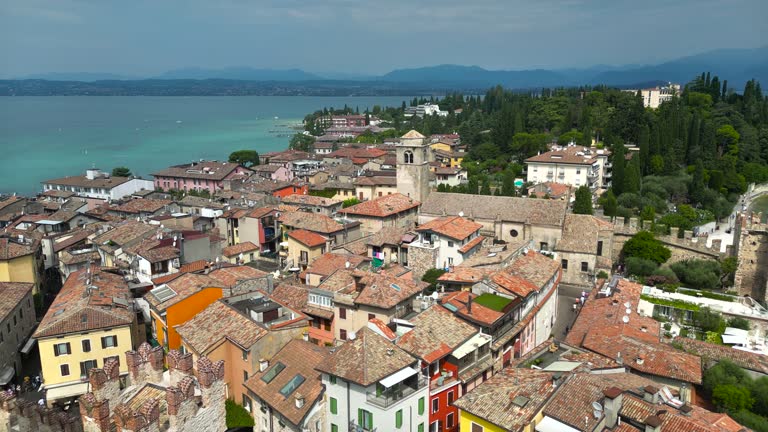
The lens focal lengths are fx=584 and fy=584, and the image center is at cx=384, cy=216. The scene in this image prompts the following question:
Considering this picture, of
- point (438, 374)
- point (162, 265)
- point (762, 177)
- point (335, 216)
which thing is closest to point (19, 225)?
point (162, 265)

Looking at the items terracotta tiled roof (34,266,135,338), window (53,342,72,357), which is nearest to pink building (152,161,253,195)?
terracotta tiled roof (34,266,135,338)

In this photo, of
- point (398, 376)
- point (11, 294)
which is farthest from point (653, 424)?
point (11, 294)

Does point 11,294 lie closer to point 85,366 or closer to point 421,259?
point 85,366

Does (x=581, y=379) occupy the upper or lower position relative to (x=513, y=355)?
upper

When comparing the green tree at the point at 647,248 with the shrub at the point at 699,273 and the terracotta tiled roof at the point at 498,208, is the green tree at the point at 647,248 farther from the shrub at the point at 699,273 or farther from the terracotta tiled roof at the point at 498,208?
the terracotta tiled roof at the point at 498,208

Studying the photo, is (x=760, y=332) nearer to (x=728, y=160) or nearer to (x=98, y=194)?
(x=728, y=160)

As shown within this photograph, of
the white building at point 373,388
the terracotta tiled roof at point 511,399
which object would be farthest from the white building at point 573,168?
the white building at point 373,388
